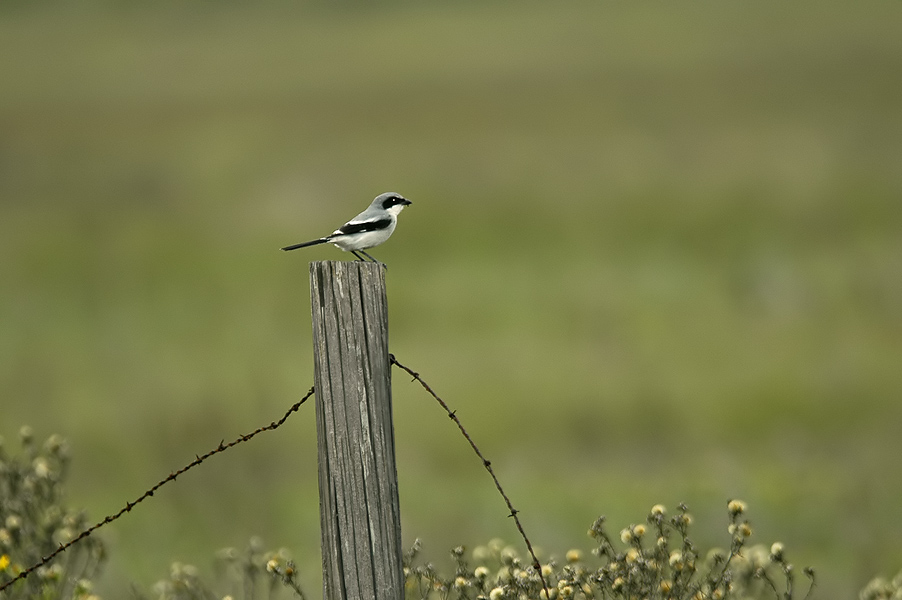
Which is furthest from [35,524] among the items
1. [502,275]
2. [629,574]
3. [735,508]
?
[502,275]

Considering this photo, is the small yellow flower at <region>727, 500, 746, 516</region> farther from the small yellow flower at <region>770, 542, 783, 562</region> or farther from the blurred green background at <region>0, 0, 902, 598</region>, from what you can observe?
the blurred green background at <region>0, 0, 902, 598</region>

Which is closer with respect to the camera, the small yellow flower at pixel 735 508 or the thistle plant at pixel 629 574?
the thistle plant at pixel 629 574

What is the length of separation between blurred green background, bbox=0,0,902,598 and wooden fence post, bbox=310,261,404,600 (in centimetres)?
598

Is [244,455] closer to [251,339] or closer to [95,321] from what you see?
[251,339]

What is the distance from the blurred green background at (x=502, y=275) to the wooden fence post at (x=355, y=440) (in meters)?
5.98

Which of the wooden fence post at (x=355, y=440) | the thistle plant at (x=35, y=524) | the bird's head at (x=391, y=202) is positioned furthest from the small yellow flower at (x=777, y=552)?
the thistle plant at (x=35, y=524)

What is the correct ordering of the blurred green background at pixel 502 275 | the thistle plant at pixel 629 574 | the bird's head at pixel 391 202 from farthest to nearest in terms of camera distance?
the blurred green background at pixel 502 275 < the bird's head at pixel 391 202 < the thistle plant at pixel 629 574

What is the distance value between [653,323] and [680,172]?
396 inches

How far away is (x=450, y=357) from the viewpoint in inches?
733

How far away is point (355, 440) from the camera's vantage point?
12.9 ft

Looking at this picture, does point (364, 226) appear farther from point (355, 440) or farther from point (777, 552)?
point (777, 552)

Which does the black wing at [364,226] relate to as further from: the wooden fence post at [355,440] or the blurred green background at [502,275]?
the blurred green background at [502,275]

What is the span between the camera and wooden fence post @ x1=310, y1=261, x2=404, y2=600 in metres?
3.93

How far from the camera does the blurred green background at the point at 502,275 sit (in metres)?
13.0
